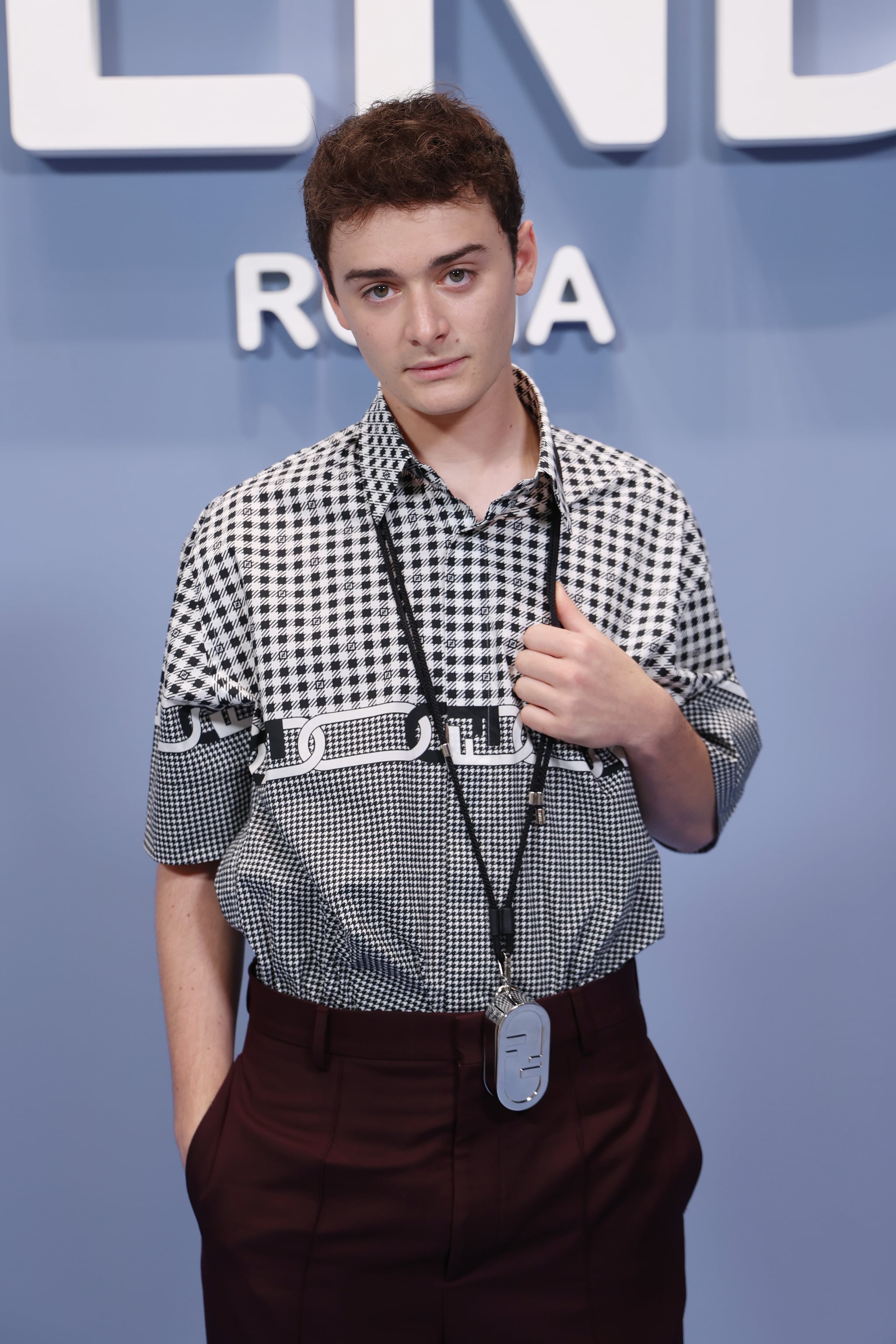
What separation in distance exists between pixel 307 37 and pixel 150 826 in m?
1.37

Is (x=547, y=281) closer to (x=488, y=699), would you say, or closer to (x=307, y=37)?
(x=307, y=37)

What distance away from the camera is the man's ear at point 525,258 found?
4.00 feet

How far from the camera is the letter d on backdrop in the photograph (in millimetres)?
1888

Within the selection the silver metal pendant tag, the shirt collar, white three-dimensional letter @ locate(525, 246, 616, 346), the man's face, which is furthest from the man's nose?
white three-dimensional letter @ locate(525, 246, 616, 346)

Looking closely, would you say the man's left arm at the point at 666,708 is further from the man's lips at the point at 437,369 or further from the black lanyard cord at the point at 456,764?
the man's lips at the point at 437,369

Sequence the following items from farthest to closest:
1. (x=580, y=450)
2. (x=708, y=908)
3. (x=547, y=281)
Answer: (x=708, y=908), (x=547, y=281), (x=580, y=450)

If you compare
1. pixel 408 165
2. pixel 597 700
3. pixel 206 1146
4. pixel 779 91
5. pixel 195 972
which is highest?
pixel 779 91

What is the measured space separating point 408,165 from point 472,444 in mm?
260

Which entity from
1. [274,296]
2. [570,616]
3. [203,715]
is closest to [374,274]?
[570,616]

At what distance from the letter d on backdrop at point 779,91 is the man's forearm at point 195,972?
1.42m

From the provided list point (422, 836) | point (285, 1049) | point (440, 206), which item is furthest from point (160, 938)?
point (440, 206)

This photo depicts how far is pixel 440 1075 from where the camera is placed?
1.09m

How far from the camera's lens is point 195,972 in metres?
1.31

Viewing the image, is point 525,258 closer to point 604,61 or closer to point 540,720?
point 540,720
